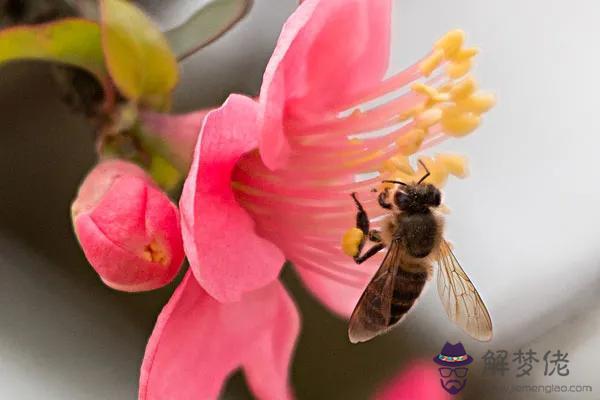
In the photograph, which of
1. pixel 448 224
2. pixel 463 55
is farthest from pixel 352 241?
pixel 448 224

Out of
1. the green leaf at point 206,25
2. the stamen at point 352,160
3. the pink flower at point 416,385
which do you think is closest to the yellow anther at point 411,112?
the stamen at point 352,160

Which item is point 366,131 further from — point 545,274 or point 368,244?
point 545,274

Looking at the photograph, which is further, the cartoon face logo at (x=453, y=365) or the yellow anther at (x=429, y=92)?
the cartoon face logo at (x=453, y=365)

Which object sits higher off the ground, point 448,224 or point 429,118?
point 429,118

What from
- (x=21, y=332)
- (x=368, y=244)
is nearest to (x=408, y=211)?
(x=368, y=244)

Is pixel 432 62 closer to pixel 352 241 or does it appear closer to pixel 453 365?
pixel 352 241

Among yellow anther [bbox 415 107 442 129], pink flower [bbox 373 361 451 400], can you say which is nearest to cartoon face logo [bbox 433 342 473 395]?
pink flower [bbox 373 361 451 400]

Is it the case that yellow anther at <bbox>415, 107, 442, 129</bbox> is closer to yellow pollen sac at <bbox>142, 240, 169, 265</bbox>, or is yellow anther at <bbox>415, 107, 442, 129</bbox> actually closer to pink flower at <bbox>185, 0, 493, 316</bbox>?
pink flower at <bbox>185, 0, 493, 316</bbox>

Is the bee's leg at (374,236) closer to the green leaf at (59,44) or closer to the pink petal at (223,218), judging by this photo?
the pink petal at (223,218)
